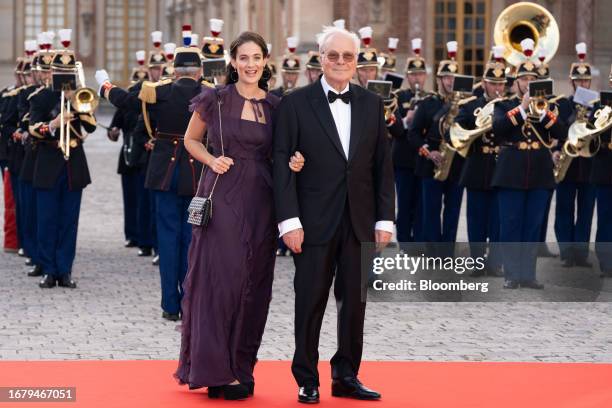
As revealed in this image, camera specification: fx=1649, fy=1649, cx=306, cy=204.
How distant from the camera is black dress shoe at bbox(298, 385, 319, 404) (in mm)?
7730

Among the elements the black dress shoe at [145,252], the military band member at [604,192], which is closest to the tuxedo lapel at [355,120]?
the military band member at [604,192]

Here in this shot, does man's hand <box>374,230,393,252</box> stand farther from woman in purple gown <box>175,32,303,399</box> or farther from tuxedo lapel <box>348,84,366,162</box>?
woman in purple gown <box>175,32,303,399</box>

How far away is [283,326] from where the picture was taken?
10883mm

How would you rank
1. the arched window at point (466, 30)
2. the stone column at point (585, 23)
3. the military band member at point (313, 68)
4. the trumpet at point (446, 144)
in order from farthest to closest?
1. the arched window at point (466, 30)
2. the stone column at point (585, 23)
3. the military band member at point (313, 68)
4. the trumpet at point (446, 144)

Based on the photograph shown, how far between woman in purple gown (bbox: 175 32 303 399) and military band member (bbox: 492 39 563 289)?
5.20 m

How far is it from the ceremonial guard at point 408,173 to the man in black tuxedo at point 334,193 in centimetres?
765

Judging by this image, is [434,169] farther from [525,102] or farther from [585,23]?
[585,23]

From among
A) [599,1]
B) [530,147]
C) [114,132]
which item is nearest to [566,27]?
[599,1]

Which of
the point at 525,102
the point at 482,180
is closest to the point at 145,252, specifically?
the point at 482,180

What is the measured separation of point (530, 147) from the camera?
13086 millimetres

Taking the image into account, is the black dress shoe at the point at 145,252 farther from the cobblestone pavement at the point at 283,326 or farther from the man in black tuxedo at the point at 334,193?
the man in black tuxedo at the point at 334,193

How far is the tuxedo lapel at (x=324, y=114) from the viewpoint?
777 centimetres

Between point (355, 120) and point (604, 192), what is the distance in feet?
23.2

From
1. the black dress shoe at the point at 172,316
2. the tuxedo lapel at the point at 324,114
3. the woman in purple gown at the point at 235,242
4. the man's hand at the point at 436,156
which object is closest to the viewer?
the tuxedo lapel at the point at 324,114
